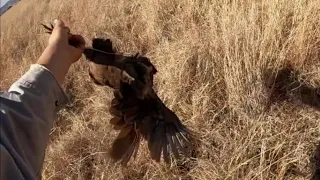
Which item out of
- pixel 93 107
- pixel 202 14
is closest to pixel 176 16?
pixel 202 14

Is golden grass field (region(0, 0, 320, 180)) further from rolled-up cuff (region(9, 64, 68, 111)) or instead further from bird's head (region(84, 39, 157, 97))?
rolled-up cuff (region(9, 64, 68, 111))

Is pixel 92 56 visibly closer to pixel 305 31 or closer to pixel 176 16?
pixel 305 31

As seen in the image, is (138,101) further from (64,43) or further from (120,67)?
(64,43)

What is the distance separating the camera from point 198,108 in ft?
9.74

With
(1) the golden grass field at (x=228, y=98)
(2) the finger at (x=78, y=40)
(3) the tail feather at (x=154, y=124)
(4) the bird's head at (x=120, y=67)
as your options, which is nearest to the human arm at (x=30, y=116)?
(2) the finger at (x=78, y=40)

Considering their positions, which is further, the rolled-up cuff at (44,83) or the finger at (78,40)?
the finger at (78,40)

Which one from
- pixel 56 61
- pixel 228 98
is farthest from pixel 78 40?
pixel 228 98

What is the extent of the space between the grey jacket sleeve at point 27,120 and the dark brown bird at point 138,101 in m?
0.74

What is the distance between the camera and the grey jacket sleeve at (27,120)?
1181 millimetres

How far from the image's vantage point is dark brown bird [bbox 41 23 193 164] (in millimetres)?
2174

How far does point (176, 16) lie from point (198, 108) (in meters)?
1.39

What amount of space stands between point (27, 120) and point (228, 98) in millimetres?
1859

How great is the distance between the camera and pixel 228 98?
9.74 feet

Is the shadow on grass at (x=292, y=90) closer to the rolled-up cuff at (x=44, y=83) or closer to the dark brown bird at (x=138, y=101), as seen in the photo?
the dark brown bird at (x=138, y=101)
